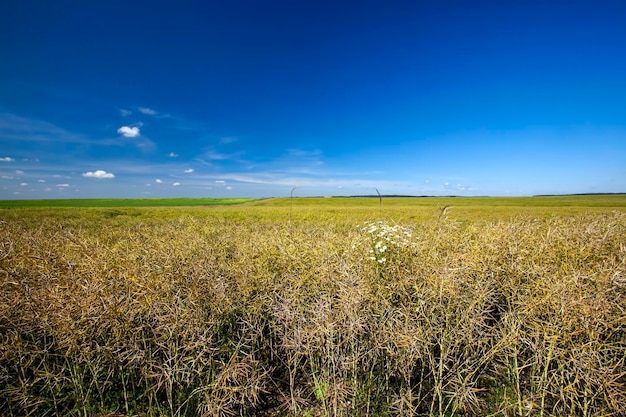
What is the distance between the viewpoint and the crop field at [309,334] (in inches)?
141

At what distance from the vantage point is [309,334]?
4020 mm

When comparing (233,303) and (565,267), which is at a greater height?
(565,267)

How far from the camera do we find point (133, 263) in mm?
5816

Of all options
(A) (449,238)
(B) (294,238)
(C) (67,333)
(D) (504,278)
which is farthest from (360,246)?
(C) (67,333)

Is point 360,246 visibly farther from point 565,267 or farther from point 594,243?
point 594,243

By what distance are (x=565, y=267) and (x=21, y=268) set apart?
10.9 metres

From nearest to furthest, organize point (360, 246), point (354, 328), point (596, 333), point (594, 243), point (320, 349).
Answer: point (596, 333) → point (354, 328) → point (320, 349) → point (594, 243) → point (360, 246)

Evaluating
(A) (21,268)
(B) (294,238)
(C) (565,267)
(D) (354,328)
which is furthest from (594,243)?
A: (A) (21,268)

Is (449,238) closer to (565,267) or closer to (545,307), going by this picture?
(565,267)

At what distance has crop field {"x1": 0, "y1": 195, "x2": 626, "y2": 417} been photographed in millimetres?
3580

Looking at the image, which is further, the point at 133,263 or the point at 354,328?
the point at 133,263

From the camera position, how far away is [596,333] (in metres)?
3.44

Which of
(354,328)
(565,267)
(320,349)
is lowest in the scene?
(320,349)

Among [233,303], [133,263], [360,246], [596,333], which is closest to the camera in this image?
[596,333]
